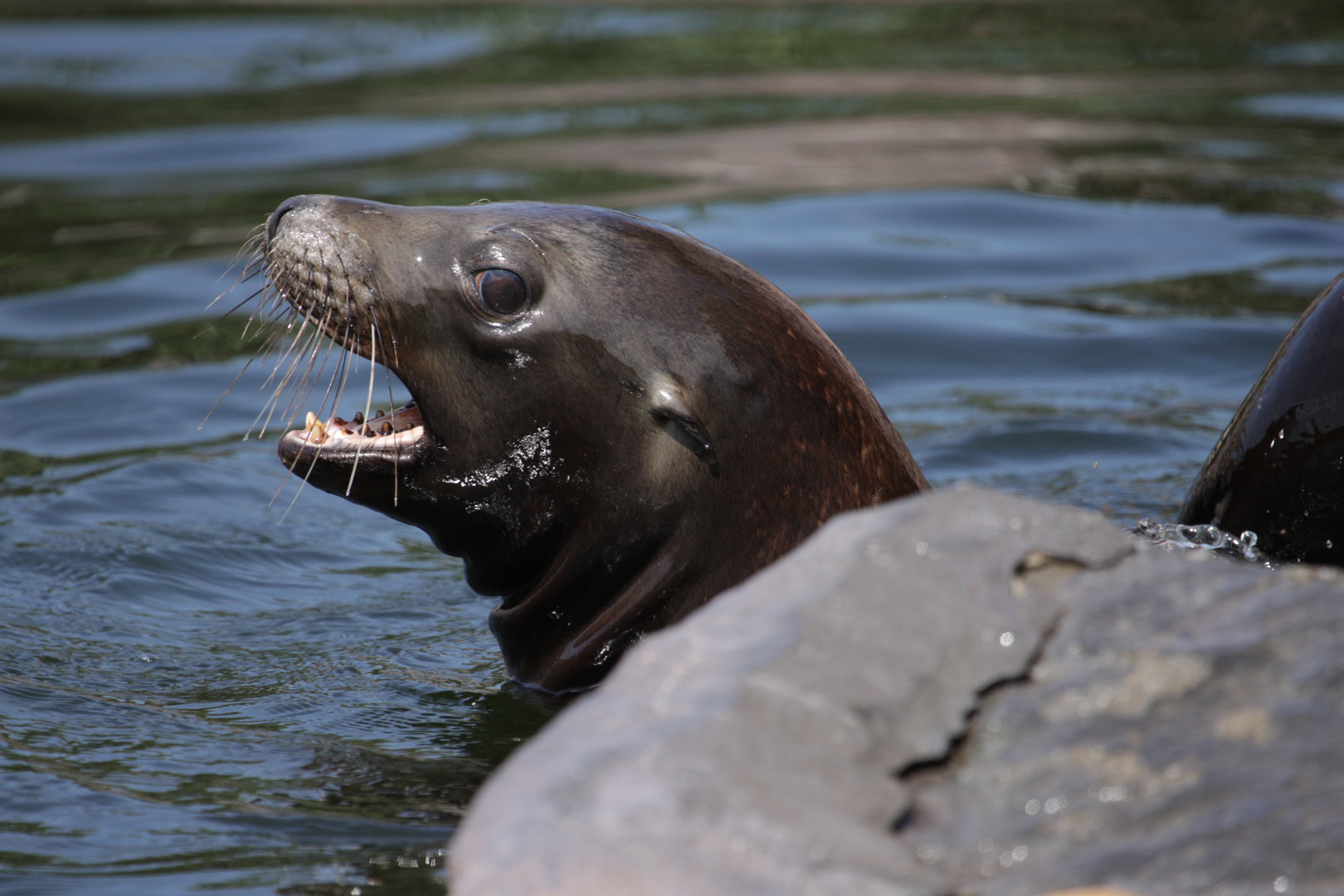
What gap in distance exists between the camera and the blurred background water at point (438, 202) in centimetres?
374

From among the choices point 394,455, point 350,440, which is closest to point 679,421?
point 394,455

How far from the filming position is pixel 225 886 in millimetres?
2988

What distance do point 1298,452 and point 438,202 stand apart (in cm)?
629

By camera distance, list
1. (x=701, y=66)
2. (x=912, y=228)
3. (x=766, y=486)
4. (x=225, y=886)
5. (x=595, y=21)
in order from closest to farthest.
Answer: (x=225, y=886)
(x=766, y=486)
(x=912, y=228)
(x=701, y=66)
(x=595, y=21)

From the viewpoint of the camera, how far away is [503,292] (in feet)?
12.5

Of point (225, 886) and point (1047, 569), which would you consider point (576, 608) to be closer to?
point (225, 886)

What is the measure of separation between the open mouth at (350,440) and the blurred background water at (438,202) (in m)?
0.59

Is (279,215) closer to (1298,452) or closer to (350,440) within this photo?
(350,440)

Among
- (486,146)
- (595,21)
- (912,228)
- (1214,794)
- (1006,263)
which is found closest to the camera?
(1214,794)

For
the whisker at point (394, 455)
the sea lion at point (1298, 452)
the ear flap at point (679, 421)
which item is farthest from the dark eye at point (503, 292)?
the sea lion at point (1298, 452)

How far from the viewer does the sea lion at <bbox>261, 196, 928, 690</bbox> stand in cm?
377

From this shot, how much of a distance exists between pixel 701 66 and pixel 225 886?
38.8 ft

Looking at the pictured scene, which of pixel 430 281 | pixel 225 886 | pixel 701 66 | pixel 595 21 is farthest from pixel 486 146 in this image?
pixel 225 886

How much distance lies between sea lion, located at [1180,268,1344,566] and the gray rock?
1.63 m
